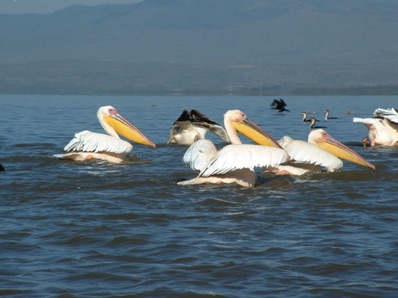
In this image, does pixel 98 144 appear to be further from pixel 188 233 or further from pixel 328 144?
pixel 188 233

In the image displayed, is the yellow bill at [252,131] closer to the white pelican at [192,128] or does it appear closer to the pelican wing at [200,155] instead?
the pelican wing at [200,155]

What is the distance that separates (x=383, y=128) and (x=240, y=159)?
519cm

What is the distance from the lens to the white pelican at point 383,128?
11.9 m

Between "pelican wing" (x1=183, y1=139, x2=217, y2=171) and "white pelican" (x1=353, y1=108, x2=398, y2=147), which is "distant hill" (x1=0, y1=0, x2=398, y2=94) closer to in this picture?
"white pelican" (x1=353, y1=108, x2=398, y2=147)

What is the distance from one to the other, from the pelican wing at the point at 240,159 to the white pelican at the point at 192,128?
4080 mm

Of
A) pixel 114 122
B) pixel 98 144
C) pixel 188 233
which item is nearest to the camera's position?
pixel 188 233

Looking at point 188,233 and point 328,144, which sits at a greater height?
point 328,144

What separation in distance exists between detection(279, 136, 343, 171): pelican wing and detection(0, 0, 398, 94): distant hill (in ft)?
91.5

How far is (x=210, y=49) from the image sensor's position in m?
90.2

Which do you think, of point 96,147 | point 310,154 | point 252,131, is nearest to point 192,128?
point 96,147

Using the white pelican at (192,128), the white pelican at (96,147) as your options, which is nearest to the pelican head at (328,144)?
the white pelican at (96,147)

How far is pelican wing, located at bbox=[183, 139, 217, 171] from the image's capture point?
759 centimetres

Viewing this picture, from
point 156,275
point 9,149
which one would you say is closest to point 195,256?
point 156,275

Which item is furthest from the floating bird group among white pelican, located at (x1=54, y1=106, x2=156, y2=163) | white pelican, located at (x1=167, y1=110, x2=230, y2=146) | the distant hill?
the distant hill
